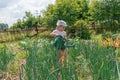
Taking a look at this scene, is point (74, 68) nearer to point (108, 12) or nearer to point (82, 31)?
point (82, 31)

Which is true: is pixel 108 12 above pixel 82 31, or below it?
above

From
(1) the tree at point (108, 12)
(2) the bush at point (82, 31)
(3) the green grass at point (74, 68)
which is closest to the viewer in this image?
(3) the green grass at point (74, 68)

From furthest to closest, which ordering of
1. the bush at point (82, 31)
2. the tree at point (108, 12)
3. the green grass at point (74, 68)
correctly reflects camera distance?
the tree at point (108, 12) < the bush at point (82, 31) < the green grass at point (74, 68)

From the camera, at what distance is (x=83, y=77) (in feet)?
12.5

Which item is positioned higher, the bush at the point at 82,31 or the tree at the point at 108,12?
the tree at the point at 108,12

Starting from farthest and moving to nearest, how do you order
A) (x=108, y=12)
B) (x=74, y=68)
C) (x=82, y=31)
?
(x=108, y=12), (x=82, y=31), (x=74, y=68)

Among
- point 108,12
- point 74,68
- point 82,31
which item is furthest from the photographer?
point 108,12

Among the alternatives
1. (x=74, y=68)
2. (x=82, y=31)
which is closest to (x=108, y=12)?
(x=82, y=31)

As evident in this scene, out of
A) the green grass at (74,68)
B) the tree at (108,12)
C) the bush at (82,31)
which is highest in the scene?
the green grass at (74,68)

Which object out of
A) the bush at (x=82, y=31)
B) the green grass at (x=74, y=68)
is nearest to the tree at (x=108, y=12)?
the bush at (x=82, y=31)

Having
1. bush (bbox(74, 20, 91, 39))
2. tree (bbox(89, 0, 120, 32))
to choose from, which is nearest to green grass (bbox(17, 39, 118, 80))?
bush (bbox(74, 20, 91, 39))

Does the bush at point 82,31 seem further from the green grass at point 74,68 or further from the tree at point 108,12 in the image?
the green grass at point 74,68

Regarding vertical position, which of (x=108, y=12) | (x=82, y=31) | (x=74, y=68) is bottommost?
(x=82, y=31)

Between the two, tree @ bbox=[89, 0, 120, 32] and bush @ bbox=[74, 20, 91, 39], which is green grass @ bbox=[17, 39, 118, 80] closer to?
bush @ bbox=[74, 20, 91, 39]
